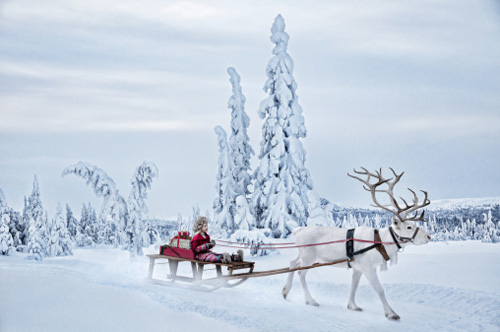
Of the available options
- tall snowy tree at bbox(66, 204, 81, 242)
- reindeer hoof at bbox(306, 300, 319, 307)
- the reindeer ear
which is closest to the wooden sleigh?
reindeer hoof at bbox(306, 300, 319, 307)

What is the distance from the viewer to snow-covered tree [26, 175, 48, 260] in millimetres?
17797

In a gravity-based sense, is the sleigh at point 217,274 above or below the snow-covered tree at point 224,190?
below

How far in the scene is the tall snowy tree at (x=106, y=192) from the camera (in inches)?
531

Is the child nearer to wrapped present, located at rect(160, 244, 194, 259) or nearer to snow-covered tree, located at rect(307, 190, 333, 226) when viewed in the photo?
wrapped present, located at rect(160, 244, 194, 259)

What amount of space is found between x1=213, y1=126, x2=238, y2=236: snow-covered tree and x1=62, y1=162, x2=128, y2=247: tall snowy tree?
368cm

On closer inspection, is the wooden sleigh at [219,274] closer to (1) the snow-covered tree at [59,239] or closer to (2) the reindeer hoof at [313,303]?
(2) the reindeer hoof at [313,303]

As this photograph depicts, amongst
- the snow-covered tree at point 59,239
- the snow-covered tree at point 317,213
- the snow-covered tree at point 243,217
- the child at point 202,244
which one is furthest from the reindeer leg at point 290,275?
the snow-covered tree at point 59,239

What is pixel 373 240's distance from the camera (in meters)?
7.52

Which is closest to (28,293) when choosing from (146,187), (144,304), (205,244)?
(144,304)

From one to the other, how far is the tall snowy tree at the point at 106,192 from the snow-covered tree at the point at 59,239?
608 cm

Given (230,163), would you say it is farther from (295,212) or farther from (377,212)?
(377,212)

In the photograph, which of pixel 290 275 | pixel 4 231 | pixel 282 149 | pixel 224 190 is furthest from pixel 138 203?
pixel 290 275

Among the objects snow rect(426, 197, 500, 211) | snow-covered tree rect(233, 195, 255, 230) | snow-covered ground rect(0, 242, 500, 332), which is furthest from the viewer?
snow-covered tree rect(233, 195, 255, 230)

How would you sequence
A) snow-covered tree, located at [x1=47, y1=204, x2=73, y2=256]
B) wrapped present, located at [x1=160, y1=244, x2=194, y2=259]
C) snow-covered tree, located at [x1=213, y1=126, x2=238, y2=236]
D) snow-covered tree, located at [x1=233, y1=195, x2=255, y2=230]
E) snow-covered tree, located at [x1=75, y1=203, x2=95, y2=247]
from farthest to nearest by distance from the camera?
snow-covered tree, located at [x1=75, y1=203, x2=95, y2=247] < snow-covered tree, located at [x1=47, y1=204, x2=73, y2=256] < snow-covered tree, located at [x1=213, y1=126, x2=238, y2=236] < snow-covered tree, located at [x1=233, y1=195, x2=255, y2=230] < wrapped present, located at [x1=160, y1=244, x2=194, y2=259]
